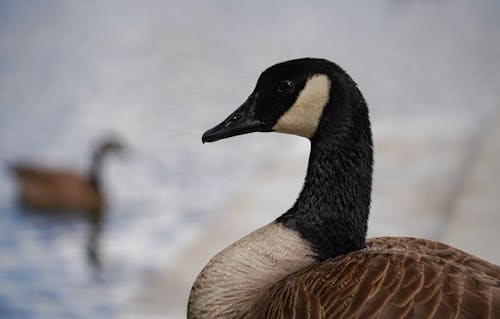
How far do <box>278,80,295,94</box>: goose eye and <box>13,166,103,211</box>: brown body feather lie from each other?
15.5 feet

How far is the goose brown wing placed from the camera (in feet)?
6.30

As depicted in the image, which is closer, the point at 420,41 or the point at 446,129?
the point at 446,129

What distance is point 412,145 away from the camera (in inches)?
255

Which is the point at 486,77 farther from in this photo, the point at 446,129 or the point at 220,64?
the point at 446,129

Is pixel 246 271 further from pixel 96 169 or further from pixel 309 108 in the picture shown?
pixel 96 169

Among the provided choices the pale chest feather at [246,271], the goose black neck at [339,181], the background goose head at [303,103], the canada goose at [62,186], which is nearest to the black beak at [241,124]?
the background goose head at [303,103]

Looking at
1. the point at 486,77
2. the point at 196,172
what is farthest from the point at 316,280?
the point at 486,77

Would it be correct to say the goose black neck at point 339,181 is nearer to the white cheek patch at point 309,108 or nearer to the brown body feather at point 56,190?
the white cheek patch at point 309,108

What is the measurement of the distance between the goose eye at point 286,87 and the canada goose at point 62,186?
4715 millimetres

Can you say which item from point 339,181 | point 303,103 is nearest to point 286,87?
point 303,103

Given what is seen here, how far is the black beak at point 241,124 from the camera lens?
2.38m

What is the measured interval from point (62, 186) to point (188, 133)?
1.50m

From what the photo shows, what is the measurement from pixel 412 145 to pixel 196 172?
1837mm

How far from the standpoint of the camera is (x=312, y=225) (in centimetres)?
234
